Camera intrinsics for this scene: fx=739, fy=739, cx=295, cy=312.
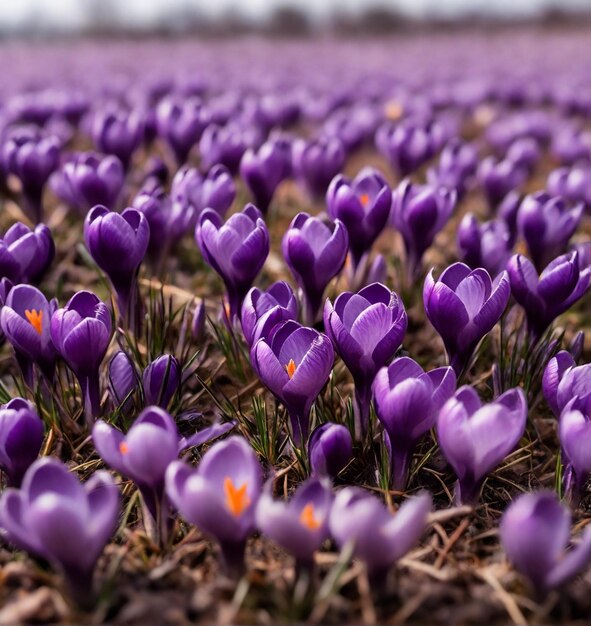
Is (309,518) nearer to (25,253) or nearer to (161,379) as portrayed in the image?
(161,379)

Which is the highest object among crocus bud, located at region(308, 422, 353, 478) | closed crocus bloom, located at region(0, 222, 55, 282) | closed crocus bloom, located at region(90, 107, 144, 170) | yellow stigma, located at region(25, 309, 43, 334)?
closed crocus bloom, located at region(90, 107, 144, 170)

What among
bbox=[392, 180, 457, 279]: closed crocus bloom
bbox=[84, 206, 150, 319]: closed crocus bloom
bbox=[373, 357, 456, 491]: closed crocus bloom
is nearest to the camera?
bbox=[373, 357, 456, 491]: closed crocus bloom

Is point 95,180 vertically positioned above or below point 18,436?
above

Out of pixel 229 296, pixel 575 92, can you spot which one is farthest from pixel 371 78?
pixel 229 296

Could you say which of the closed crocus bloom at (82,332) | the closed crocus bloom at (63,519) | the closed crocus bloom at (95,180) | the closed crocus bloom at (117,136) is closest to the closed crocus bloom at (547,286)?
the closed crocus bloom at (82,332)

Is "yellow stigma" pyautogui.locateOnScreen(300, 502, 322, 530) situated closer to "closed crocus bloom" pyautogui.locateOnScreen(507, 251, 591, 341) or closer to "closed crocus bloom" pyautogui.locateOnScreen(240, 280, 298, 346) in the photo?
"closed crocus bloom" pyautogui.locateOnScreen(240, 280, 298, 346)

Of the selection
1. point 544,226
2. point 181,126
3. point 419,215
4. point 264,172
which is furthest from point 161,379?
point 181,126

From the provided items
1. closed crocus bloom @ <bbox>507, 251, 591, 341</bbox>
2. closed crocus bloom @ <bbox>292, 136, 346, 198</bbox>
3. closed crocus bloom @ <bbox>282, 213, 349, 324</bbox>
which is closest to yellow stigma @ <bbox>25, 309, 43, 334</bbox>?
closed crocus bloom @ <bbox>282, 213, 349, 324</bbox>
